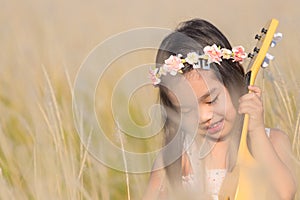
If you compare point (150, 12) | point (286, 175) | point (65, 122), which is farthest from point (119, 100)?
point (150, 12)

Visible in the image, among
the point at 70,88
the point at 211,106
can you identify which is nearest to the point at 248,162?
the point at 211,106

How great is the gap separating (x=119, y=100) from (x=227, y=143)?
0.46 m

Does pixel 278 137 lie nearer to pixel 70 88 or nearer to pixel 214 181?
pixel 214 181

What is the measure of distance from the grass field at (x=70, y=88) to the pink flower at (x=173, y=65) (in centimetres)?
20

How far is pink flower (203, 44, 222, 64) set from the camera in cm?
239

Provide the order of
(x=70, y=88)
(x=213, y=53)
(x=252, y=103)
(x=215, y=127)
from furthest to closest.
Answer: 1. (x=70, y=88)
2. (x=213, y=53)
3. (x=215, y=127)
4. (x=252, y=103)

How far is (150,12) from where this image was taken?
13.3ft

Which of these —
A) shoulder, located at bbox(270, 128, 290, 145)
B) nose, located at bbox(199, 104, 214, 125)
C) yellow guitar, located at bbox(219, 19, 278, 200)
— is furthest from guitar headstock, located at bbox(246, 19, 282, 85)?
shoulder, located at bbox(270, 128, 290, 145)

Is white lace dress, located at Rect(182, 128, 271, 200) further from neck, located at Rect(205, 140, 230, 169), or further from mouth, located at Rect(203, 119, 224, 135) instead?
mouth, located at Rect(203, 119, 224, 135)

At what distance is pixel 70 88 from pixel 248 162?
531 millimetres

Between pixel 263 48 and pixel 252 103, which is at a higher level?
pixel 263 48

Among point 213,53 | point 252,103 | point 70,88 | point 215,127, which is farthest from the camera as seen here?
point 70,88

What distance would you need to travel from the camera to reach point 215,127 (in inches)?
90.4

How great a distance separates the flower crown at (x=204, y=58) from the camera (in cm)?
239
